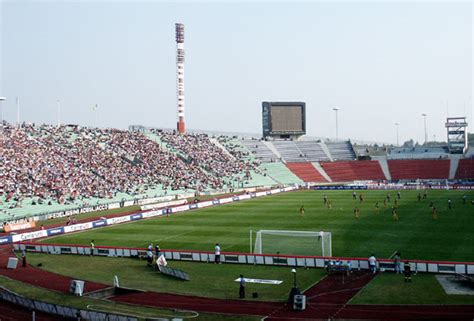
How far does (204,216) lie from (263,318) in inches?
1442

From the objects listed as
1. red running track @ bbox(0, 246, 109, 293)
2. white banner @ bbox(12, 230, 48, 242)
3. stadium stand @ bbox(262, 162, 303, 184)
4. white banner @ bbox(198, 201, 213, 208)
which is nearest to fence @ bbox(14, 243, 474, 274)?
white banner @ bbox(12, 230, 48, 242)

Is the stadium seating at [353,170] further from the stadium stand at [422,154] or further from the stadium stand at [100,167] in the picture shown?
the stadium stand at [100,167]

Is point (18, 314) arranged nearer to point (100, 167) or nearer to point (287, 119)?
point (100, 167)

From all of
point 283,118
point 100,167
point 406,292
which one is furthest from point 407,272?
point 283,118

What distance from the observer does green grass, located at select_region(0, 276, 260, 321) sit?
23141mm

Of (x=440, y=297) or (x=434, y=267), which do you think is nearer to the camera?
(x=440, y=297)

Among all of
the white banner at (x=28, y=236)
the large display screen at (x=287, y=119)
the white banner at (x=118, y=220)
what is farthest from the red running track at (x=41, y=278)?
the large display screen at (x=287, y=119)

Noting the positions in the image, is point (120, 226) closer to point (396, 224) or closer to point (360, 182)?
point (396, 224)

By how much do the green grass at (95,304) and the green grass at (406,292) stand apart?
6263mm

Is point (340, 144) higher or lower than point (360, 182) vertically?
higher

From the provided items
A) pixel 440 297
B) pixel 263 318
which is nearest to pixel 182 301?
pixel 263 318

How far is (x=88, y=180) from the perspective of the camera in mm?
75062

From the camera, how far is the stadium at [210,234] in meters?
25.5

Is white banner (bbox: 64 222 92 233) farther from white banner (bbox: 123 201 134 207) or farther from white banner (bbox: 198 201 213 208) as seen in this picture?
white banner (bbox: 123 201 134 207)
